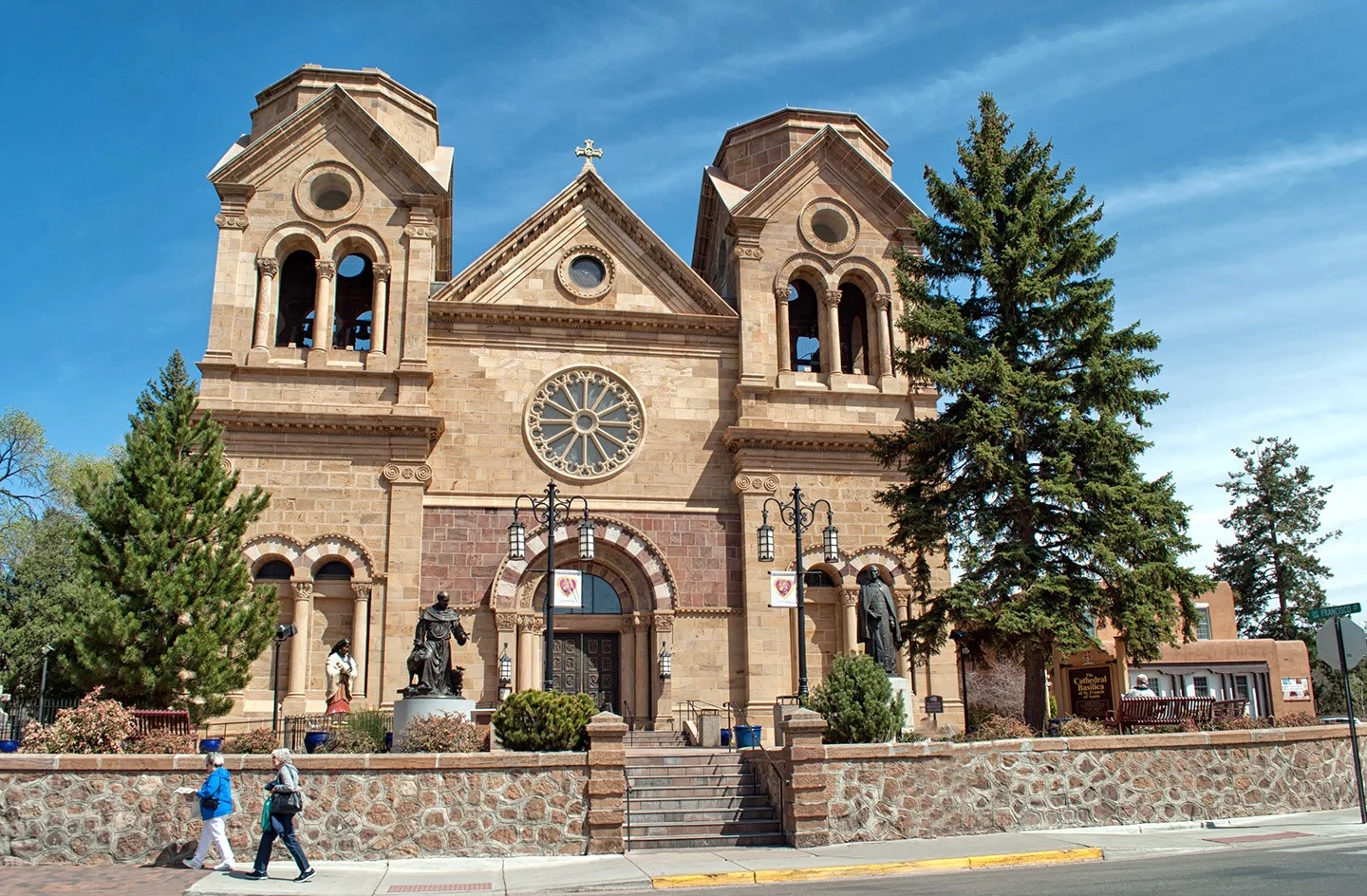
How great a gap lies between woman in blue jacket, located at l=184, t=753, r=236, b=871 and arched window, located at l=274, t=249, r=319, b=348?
1883cm

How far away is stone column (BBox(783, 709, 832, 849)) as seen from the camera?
17391 millimetres

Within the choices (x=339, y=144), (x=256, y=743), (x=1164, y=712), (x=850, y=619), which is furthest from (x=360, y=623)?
(x=1164, y=712)

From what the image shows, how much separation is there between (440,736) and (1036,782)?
32.2 ft

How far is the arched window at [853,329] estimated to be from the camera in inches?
1359

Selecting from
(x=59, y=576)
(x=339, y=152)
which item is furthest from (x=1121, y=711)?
(x=59, y=576)

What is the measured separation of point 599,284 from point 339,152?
26.5ft

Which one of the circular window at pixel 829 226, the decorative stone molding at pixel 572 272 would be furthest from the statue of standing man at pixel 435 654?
the circular window at pixel 829 226

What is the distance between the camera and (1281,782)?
1956 centimetres

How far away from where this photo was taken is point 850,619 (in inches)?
1150

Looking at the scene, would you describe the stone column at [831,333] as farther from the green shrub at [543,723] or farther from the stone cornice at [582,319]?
the green shrub at [543,723]

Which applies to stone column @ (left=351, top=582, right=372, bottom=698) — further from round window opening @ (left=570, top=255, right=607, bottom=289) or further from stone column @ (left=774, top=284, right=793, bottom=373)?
stone column @ (left=774, top=284, right=793, bottom=373)

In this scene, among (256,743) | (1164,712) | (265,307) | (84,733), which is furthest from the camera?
(265,307)

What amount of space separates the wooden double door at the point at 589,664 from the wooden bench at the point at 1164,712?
13.1m

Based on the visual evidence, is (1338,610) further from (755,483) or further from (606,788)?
(755,483)
